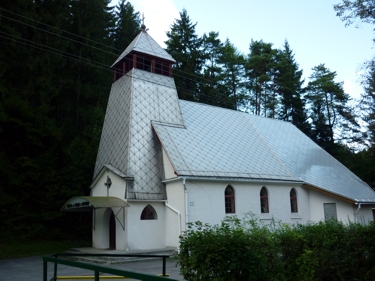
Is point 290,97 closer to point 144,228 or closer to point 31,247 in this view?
point 144,228

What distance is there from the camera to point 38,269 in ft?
42.6

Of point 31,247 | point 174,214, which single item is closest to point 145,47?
point 174,214

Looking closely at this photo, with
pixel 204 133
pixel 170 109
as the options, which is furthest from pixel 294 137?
pixel 170 109

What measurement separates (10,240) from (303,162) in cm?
1748

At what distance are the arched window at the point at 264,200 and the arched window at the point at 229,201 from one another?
7.19 ft

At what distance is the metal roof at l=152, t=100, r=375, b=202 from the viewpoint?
18.5 meters

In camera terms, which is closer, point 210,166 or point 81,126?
point 210,166

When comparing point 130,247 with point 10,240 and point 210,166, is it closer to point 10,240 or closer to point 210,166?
point 210,166

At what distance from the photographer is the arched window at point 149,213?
17.4 meters

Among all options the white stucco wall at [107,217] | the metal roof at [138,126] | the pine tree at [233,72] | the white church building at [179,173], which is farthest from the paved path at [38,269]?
the pine tree at [233,72]

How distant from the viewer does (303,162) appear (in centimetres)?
2377

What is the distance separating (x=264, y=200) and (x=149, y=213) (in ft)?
21.5

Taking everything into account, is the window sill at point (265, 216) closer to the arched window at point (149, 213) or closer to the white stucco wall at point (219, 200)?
the white stucco wall at point (219, 200)

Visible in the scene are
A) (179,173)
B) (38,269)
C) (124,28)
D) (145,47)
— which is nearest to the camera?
(38,269)
